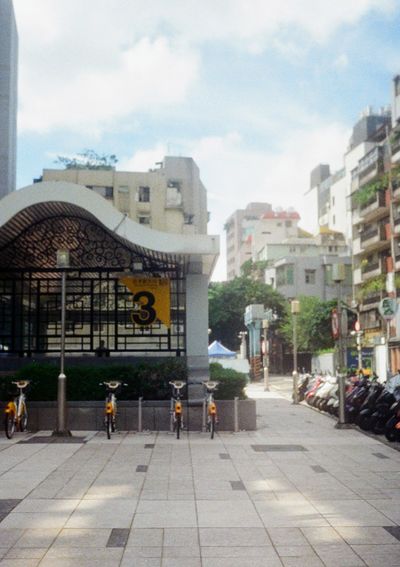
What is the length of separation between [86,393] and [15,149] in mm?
42540

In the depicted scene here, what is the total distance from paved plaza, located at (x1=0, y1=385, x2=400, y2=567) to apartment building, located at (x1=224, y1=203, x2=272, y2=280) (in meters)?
108

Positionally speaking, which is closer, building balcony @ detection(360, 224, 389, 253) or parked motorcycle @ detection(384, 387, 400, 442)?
parked motorcycle @ detection(384, 387, 400, 442)

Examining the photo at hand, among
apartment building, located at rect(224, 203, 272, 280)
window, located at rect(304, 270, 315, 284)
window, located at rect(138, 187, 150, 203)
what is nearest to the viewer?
window, located at rect(138, 187, 150, 203)

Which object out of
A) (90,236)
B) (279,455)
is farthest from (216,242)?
(279,455)

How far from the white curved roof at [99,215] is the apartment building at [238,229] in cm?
10383

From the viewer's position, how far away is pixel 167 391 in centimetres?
1591

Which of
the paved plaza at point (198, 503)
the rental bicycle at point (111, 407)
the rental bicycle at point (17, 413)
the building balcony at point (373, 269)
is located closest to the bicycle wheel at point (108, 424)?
the rental bicycle at point (111, 407)

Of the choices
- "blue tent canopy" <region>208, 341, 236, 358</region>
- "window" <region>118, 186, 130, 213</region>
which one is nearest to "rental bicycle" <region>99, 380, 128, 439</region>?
"blue tent canopy" <region>208, 341, 236, 358</region>

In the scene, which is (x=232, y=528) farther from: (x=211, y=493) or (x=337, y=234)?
(x=337, y=234)

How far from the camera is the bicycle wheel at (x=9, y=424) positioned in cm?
1384

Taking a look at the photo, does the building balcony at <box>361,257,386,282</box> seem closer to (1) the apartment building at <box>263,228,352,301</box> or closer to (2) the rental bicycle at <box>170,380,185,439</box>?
(1) the apartment building at <box>263,228,352,301</box>

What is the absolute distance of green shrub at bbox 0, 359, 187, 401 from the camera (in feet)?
51.6

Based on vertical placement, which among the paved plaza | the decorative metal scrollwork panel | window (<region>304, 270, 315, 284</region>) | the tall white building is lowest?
the paved plaza

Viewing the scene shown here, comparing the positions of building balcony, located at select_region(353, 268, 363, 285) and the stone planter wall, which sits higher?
building balcony, located at select_region(353, 268, 363, 285)
